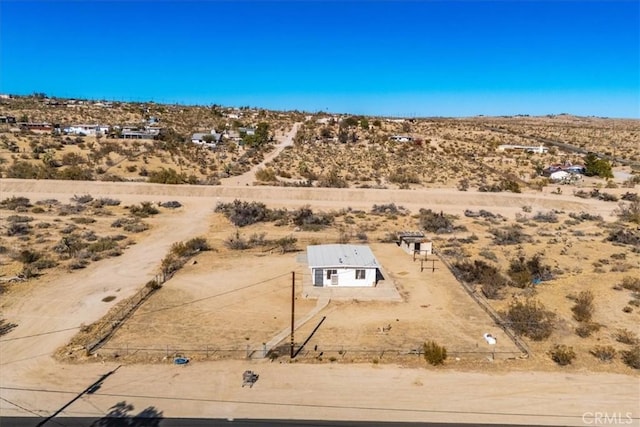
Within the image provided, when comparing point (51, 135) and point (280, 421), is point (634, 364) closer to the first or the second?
point (280, 421)

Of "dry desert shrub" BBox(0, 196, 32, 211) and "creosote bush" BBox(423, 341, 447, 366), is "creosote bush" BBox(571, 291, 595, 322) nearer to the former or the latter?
"creosote bush" BBox(423, 341, 447, 366)

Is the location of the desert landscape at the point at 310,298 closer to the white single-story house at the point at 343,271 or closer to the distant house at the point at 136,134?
the white single-story house at the point at 343,271

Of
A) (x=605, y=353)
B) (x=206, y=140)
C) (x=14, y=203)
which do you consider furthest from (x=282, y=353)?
(x=206, y=140)

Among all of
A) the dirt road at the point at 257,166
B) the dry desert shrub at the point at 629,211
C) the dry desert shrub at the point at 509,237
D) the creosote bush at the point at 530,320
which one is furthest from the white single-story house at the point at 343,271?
the dirt road at the point at 257,166

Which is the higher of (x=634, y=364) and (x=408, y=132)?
(x=408, y=132)

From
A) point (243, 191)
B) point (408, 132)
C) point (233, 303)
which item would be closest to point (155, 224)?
point (243, 191)

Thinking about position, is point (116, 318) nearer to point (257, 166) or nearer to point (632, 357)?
point (632, 357)

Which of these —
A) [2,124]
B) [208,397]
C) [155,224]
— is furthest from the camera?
[2,124]
